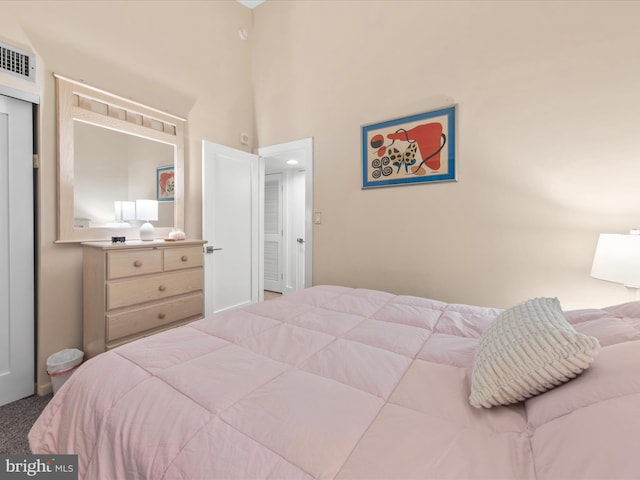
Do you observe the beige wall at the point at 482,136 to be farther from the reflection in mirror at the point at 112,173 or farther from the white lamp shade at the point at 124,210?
the white lamp shade at the point at 124,210

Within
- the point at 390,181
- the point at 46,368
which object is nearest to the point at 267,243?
the point at 390,181

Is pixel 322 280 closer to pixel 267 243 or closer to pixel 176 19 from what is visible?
pixel 267 243

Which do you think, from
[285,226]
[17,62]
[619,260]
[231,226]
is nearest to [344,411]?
[619,260]

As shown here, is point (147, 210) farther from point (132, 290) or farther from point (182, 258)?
point (132, 290)

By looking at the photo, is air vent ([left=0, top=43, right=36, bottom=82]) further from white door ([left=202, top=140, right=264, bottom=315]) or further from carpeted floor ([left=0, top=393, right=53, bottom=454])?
carpeted floor ([left=0, top=393, right=53, bottom=454])

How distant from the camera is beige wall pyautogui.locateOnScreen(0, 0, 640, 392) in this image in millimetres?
1883

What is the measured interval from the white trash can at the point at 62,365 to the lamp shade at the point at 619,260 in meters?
3.43

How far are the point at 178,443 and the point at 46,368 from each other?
218 centimetres

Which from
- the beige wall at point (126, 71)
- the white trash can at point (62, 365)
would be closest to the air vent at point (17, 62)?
the beige wall at point (126, 71)

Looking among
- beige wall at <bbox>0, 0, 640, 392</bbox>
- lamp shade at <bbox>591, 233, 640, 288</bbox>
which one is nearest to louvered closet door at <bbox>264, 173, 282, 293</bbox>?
beige wall at <bbox>0, 0, 640, 392</bbox>

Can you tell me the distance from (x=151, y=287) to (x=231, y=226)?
1.13 meters

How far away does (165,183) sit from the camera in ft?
9.02

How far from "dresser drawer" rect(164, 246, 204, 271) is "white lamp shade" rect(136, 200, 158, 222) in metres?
0.52

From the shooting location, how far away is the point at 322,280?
3.05 meters
